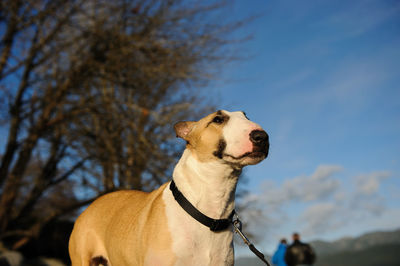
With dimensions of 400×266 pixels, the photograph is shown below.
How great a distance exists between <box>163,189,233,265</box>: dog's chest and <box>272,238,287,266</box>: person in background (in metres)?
8.88

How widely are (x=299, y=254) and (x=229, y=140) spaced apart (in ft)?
→ 28.5

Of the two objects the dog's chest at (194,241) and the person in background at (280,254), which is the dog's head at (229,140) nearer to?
the dog's chest at (194,241)

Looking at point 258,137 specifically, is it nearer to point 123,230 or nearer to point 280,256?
point 123,230

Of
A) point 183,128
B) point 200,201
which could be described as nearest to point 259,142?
point 200,201

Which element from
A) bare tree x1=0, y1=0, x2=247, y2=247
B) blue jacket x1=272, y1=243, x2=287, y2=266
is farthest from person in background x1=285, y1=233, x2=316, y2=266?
bare tree x1=0, y1=0, x2=247, y2=247

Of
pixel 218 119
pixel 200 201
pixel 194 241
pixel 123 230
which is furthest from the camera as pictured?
pixel 123 230

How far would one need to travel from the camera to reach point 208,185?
115 inches

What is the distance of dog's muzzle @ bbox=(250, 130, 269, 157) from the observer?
2787mm

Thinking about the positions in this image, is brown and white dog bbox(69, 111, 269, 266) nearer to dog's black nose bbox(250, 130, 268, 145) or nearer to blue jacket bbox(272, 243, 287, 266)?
dog's black nose bbox(250, 130, 268, 145)

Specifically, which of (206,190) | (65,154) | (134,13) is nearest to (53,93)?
(65,154)

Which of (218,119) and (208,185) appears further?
(218,119)

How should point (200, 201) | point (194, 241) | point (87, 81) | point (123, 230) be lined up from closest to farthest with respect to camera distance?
point (194, 241), point (200, 201), point (123, 230), point (87, 81)

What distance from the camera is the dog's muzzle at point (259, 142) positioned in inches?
110

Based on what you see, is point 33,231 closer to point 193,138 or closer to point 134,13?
point 134,13
